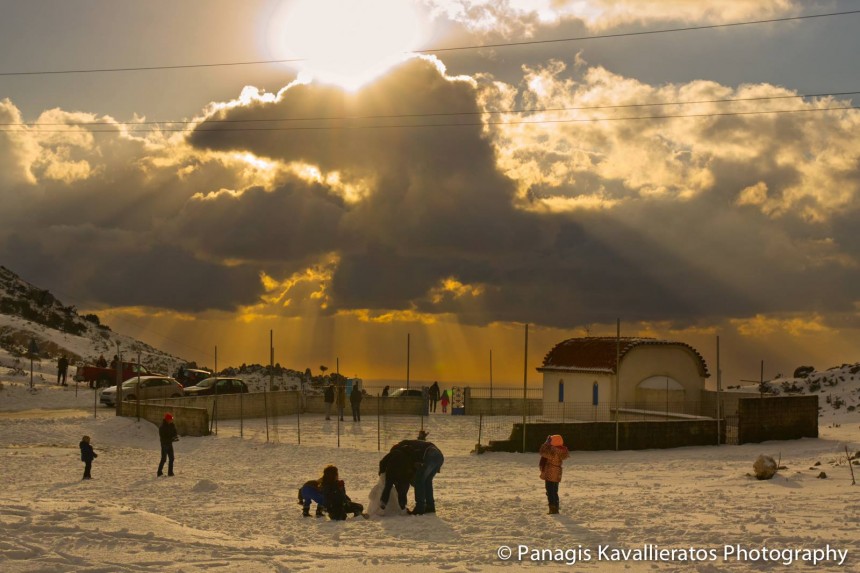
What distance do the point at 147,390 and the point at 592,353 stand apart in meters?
22.2

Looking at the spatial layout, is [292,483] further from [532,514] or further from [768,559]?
[768,559]

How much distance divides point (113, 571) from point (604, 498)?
448 inches

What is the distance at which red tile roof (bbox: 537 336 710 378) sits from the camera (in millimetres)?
44781

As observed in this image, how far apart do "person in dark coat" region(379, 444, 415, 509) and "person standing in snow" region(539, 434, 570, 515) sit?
105 inches

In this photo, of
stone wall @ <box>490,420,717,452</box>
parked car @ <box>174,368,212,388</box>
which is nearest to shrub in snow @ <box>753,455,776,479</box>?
stone wall @ <box>490,420,717,452</box>

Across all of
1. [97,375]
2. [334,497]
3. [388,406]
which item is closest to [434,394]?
[388,406]

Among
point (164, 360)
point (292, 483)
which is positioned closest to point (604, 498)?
point (292, 483)

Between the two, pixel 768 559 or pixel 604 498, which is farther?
pixel 604 498

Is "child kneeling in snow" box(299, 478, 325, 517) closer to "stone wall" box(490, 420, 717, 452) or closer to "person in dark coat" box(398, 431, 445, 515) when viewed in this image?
"person in dark coat" box(398, 431, 445, 515)

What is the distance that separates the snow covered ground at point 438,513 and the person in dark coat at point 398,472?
474mm

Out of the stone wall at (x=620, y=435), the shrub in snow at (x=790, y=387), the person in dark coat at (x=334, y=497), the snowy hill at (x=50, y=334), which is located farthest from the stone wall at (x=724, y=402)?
the snowy hill at (x=50, y=334)

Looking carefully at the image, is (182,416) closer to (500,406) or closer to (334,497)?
(500,406)

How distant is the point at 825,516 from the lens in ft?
56.0

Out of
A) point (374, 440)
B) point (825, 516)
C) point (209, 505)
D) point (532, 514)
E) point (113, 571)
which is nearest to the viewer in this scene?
point (113, 571)
